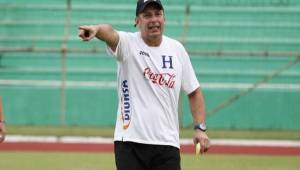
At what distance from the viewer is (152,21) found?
20.7 ft

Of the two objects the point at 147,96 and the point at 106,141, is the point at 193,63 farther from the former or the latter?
the point at 147,96

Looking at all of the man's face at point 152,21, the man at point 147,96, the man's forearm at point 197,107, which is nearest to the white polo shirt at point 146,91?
the man at point 147,96

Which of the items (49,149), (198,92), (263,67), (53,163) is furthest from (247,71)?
(198,92)

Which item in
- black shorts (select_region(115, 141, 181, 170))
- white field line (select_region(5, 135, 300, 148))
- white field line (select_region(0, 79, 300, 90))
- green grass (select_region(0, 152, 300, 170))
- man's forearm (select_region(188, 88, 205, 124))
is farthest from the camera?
white field line (select_region(0, 79, 300, 90))

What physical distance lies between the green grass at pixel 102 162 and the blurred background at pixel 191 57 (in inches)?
286

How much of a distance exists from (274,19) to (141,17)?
19850mm

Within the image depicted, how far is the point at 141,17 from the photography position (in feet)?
21.0

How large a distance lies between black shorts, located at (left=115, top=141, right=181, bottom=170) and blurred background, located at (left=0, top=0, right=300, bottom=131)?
15.9m

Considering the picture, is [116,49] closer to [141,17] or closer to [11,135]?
[141,17]

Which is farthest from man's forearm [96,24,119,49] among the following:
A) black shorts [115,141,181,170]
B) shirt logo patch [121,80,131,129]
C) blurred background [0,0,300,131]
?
blurred background [0,0,300,131]

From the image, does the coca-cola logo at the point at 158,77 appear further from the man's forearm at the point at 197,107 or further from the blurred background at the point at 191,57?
the blurred background at the point at 191,57

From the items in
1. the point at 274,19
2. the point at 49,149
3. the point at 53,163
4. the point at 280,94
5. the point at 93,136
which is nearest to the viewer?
the point at 53,163

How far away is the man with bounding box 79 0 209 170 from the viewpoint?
6.30m

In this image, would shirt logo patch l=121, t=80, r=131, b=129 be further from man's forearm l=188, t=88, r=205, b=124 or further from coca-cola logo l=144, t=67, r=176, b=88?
man's forearm l=188, t=88, r=205, b=124
